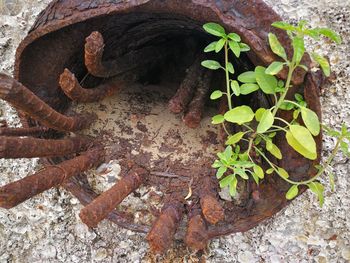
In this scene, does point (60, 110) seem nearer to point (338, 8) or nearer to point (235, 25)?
point (235, 25)

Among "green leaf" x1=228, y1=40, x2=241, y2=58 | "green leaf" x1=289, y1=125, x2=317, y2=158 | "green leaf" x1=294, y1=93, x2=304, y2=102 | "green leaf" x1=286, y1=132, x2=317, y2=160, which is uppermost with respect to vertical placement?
"green leaf" x1=228, y1=40, x2=241, y2=58

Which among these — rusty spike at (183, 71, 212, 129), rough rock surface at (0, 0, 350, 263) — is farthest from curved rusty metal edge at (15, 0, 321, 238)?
rusty spike at (183, 71, 212, 129)

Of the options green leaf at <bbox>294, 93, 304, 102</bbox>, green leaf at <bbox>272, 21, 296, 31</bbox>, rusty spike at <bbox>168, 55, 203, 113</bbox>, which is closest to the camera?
green leaf at <bbox>272, 21, 296, 31</bbox>

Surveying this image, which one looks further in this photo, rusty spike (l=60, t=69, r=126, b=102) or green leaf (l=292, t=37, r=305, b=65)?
rusty spike (l=60, t=69, r=126, b=102)

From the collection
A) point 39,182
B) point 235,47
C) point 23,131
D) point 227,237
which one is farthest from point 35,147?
point 227,237

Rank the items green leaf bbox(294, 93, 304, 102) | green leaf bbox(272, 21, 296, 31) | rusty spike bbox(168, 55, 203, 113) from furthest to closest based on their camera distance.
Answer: rusty spike bbox(168, 55, 203, 113) < green leaf bbox(294, 93, 304, 102) < green leaf bbox(272, 21, 296, 31)

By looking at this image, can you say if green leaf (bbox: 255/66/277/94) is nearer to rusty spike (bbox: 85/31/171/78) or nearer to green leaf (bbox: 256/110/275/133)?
green leaf (bbox: 256/110/275/133)

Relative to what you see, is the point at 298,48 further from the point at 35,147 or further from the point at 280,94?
the point at 35,147

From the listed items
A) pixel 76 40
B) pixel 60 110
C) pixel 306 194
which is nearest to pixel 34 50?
pixel 76 40
